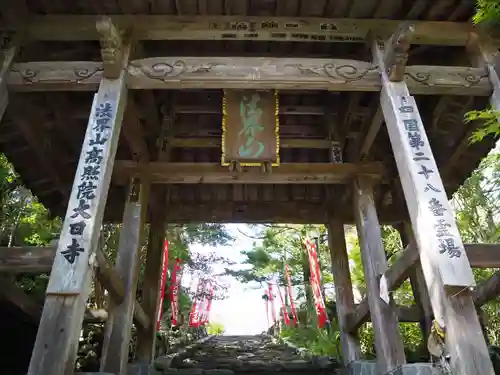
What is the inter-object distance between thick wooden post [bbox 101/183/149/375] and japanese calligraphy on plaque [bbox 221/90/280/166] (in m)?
1.56

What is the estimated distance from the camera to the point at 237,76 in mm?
4973

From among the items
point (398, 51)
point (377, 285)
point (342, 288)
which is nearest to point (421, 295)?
point (342, 288)

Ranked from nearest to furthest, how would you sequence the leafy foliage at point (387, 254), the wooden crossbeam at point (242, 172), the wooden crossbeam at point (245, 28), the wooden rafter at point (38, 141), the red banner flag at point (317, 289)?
the wooden crossbeam at point (245, 28)
the wooden rafter at point (38, 141)
the wooden crossbeam at point (242, 172)
the leafy foliage at point (387, 254)
the red banner flag at point (317, 289)

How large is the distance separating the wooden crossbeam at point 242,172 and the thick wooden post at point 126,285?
26cm

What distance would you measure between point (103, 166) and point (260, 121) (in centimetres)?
231

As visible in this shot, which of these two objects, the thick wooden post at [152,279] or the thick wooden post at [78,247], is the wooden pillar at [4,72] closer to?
the thick wooden post at [78,247]

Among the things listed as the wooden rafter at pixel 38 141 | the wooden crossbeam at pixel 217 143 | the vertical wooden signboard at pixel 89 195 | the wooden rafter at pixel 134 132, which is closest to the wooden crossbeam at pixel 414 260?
the wooden crossbeam at pixel 217 143

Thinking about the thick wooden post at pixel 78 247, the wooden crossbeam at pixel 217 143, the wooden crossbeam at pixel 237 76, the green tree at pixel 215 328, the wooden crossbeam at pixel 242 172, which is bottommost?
the thick wooden post at pixel 78 247

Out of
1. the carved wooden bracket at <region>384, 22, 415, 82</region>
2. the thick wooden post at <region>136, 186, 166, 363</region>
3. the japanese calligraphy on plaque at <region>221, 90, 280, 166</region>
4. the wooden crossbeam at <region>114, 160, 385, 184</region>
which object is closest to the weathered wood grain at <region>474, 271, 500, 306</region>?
the wooden crossbeam at <region>114, 160, 385, 184</region>

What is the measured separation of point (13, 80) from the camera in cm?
489

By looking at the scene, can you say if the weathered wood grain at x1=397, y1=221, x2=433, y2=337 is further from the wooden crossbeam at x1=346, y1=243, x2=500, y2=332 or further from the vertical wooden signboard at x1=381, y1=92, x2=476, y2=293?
the vertical wooden signboard at x1=381, y1=92, x2=476, y2=293

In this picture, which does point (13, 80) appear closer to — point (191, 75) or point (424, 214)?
point (191, 75)

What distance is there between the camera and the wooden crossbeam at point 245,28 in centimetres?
520

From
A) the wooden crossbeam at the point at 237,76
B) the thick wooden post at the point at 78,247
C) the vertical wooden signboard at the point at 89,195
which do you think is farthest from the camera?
the wooden crossbeam at the point at 237,76
